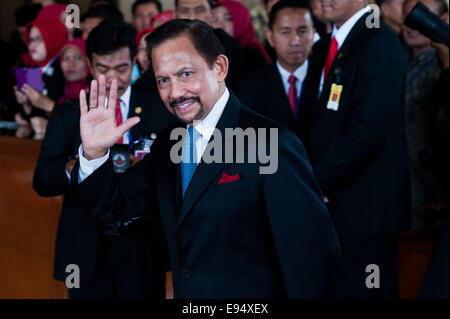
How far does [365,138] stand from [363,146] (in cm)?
3

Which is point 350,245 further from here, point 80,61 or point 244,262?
point 80,61

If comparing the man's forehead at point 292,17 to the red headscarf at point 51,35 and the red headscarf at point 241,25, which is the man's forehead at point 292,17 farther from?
the red headscarf at point 51,35

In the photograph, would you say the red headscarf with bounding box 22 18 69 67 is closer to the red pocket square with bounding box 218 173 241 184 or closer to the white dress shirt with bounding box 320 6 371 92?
the white dress shirt with bounding box 320 6 371 92

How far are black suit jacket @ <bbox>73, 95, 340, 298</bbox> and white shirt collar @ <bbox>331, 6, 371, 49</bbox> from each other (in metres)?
0.96

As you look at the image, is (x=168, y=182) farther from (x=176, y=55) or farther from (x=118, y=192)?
(x=176, y=55)

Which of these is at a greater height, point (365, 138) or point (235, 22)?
point (235, 22)

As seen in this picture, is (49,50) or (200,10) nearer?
(200,10)

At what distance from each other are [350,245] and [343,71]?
645mm

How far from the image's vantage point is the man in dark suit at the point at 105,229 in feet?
7.57

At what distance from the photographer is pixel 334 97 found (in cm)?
232

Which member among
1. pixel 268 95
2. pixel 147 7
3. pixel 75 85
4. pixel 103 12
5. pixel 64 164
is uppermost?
pixel 147 7

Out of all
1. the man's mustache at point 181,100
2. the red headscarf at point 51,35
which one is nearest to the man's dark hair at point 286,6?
the man's mustache at point 181,100


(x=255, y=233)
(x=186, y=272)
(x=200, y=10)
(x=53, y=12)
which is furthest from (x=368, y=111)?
(x=53, y=12)
